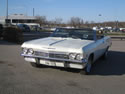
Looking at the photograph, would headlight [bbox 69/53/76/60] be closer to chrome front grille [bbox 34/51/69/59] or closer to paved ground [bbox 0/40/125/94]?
chrome front grille [bbox 34/51/69/59]

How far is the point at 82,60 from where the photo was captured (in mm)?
5266

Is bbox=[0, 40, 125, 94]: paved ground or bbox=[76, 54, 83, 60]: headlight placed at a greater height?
bbox=[76, 54, 83, 60]: headlight

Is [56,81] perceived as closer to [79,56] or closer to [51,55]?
[51,55]

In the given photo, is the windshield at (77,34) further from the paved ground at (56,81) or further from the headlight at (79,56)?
the headlight at (79,56)

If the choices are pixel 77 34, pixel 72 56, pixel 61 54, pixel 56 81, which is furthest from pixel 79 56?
pixel 77 34

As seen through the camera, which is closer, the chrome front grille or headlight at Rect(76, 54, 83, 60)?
headlight at Rect(76, 54, 83, 60)

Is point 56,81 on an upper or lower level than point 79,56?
lower

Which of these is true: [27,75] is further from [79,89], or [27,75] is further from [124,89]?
[124,89]

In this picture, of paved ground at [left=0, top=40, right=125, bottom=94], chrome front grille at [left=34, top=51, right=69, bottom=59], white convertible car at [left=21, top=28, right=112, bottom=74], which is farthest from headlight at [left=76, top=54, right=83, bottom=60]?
paved ground at [left=0, top=40, right=125, bottom=94]

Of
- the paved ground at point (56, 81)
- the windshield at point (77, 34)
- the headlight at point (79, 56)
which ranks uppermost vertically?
the windshield at point (77, 34)

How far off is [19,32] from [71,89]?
11183mm

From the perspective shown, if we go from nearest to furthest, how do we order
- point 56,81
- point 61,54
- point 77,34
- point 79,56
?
point 56,81 → point 79,56 → point 61,54 → point 77,34

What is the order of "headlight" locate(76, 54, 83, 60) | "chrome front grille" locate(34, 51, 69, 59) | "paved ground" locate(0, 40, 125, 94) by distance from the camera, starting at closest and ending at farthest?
1. "paved ground" locate(0, 40, 125, 94)
2. "headlight" locate(76, 54, 83, 60)
3. "chrome front grille" locate(34, 51, 69, 59)

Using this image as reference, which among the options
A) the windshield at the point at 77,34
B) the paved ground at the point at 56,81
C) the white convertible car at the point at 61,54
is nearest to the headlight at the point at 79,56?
the white convertible car at the point at 61,54
